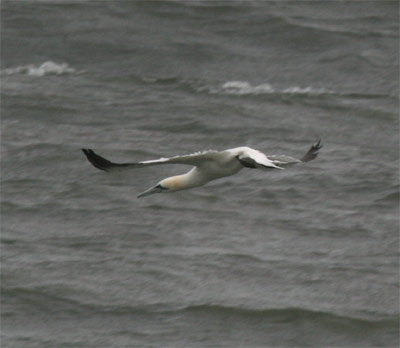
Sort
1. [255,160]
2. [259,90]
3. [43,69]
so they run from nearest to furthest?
1. [255,160]
2. [259,90]
3. [43,69]

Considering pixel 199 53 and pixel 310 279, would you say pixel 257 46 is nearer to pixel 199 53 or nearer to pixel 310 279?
pixel 199 53

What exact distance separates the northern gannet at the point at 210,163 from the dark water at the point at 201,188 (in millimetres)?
4835

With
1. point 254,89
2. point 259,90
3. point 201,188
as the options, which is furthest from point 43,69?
point 201,188

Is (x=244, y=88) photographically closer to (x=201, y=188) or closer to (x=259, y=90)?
(x=259, y=90)

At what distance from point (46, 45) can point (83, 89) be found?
1759 mm

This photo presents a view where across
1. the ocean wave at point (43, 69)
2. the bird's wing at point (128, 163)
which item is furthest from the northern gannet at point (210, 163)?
the ocean wave at point (43, 69)

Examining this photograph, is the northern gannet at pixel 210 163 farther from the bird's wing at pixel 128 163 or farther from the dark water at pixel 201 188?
the dark water at pixel 201 188

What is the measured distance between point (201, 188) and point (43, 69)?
18.6 ft

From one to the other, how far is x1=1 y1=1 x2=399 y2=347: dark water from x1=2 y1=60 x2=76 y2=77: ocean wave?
0.13ft

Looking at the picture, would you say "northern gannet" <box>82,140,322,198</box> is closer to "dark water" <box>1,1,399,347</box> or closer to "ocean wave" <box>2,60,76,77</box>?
"dark water" <box>1,1,399,347</box>

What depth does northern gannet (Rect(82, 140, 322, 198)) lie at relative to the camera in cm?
1216

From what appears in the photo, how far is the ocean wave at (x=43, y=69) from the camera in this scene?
25.6m

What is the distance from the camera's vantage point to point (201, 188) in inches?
849

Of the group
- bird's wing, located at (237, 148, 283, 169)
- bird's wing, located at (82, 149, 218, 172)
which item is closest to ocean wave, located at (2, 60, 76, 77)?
bird's wing, located at (82, 149, 218, 172)
